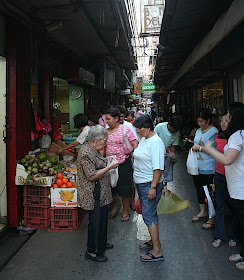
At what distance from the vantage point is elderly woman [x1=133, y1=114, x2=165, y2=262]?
318 cm

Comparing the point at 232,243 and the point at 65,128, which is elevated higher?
the point at 65,128

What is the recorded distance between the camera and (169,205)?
4.99 meters

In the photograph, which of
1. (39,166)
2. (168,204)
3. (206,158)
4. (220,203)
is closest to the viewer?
(220,203)

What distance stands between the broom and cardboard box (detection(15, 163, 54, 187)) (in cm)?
203

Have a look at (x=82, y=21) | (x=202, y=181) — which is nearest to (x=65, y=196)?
(x=202, y=181)

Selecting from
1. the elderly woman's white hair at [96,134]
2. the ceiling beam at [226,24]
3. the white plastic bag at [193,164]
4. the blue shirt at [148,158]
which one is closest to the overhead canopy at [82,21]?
the ceiling beam at [226,24]

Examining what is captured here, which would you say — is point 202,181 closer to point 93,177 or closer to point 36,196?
point 93,177

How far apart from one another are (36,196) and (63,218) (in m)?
0.56

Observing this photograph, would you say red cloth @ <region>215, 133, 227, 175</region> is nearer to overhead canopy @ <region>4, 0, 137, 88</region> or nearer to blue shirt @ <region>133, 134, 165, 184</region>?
blue shirt @ <region>133, 134, 165, 184</region>

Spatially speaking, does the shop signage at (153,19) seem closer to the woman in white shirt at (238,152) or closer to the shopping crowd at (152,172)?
the shopping crowd at (152,172)

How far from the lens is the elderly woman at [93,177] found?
122 inches

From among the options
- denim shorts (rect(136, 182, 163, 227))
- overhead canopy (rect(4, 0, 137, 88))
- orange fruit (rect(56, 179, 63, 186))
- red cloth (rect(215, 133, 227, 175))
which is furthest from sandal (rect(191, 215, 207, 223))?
overhead canopy (rect(4, 0, 137, 88))

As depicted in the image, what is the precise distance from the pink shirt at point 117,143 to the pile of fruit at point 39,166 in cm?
98

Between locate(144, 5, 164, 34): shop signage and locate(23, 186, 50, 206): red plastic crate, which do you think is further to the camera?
locate(144, 5, 164, 34): shop signage
